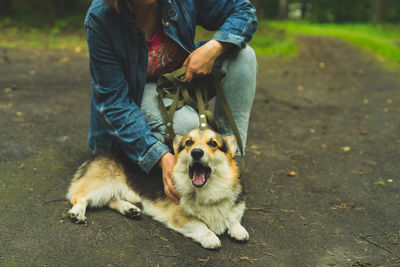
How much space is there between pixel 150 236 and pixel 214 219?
18.4 inches

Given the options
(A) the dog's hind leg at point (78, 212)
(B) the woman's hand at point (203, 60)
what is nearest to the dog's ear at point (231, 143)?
(B) the woman's hand at point (203, 60)

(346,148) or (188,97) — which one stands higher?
(188,97)

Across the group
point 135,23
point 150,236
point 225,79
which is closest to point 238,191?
point 150,236

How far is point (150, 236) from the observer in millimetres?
2408

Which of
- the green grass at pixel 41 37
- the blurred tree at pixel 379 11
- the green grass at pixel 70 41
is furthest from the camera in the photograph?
the blurred tree at pixel 379 11

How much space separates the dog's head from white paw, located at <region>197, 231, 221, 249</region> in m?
0.35

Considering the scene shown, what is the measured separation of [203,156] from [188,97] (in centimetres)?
69

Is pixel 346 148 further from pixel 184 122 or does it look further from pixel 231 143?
pixel 184 122

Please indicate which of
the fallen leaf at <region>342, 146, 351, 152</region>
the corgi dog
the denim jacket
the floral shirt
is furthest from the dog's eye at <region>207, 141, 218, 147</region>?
the fallen leaf at <region>342, 146, 351, 152</region>

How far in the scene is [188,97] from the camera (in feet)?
9.34

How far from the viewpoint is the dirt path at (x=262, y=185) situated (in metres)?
2.25

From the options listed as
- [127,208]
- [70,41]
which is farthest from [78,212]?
[70,41]

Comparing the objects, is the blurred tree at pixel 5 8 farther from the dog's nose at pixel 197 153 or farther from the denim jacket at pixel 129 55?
the dog's nose at pixel 197 153

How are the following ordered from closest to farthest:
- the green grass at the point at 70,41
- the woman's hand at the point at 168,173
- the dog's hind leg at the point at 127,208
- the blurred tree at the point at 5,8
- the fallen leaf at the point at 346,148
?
the woman's hand at the point at 168,173 → the dog's hind leg at the point at 127,208 → the fallen leaf at the point at 346,148 → the green grass at the point at 70,41 → the blurred tree at the point at 5,8
